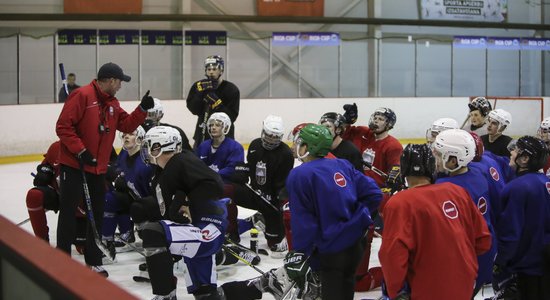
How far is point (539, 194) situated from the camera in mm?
3961

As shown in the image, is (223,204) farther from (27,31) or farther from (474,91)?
(474,91)

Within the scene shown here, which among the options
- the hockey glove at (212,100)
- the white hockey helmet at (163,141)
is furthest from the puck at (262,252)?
the white hockey helmet at (163,141)

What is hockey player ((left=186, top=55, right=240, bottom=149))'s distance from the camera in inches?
273

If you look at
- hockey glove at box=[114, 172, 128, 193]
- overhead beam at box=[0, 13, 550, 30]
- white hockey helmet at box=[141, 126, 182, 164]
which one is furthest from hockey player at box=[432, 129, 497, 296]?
overhead beam at box=[0, 13, 550, 30]

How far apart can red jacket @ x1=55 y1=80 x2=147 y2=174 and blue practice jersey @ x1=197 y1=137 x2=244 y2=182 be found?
105 centimetres

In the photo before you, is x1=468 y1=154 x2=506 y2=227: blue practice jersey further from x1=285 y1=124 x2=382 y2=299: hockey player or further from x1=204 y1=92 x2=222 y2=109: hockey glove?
x1=204 y1=92 x2=222 y2=109: hockey glove

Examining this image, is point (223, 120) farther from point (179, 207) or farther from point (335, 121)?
A: point (179, 207)

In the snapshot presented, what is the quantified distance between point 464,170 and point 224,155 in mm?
2912

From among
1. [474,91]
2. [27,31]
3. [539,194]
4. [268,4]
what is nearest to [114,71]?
[539,194]

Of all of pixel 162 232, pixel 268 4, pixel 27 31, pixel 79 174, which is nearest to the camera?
pixel 162 232

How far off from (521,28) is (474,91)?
1.63 meters

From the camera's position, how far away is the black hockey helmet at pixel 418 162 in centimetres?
319

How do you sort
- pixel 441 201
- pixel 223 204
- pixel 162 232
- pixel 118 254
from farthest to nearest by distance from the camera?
pixel 118 254 < pixel 223 204 < pixel 162 232 < pixel 441 201

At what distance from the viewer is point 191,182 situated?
423 centimetres
